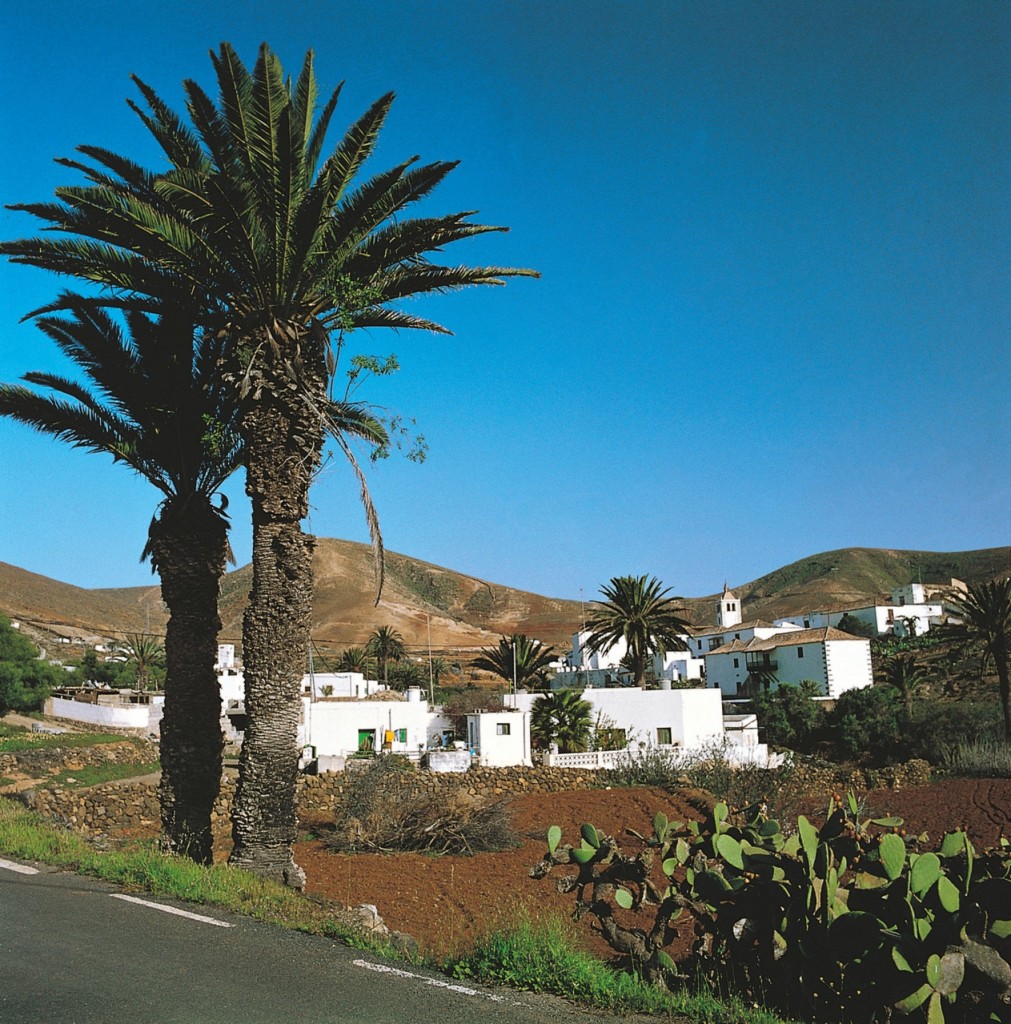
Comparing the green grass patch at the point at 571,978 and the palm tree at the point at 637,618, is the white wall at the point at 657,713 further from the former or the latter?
the green grass patch at the point at 571,978

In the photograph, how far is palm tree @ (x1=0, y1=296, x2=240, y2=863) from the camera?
1255 cm

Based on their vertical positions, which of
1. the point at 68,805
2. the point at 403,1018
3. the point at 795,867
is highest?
the point at 795,867

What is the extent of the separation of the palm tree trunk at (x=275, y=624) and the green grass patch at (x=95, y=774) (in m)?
20.6

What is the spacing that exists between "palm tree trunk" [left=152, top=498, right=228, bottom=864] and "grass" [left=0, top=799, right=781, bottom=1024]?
7.48ft

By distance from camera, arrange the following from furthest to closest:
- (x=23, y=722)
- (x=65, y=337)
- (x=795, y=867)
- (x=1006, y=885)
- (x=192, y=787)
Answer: (x=23, y=722)
(x=65, y=337)
(x=192, y=787)
(x=795, y=867)
(x=1006, y=885)

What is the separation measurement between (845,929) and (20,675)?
54.8 m

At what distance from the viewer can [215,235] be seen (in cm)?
1135

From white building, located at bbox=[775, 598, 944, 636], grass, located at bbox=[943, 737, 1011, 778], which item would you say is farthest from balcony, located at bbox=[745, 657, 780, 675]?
grass, located at bbox=[943, 737, 1011, 778]

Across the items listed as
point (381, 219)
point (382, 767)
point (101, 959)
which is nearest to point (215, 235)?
point (381, 219)

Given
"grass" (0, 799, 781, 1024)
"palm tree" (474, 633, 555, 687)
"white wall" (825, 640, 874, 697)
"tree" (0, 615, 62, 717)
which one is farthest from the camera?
"white wall" (825, 640, 874, 697)

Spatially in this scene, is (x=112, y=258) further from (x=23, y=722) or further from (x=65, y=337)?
(x=23, y=722)

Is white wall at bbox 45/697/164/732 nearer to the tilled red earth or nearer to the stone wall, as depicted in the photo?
the stone wall

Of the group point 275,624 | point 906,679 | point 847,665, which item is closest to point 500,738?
point 906,679

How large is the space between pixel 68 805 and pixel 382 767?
8.52 meters
